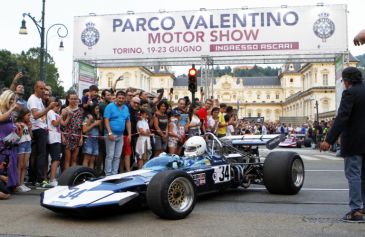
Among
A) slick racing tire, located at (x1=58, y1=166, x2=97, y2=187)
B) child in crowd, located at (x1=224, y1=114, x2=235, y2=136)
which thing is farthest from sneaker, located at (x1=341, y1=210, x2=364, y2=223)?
child in crowd, located at (x1=224, y1=114, x2=235, y2=136)

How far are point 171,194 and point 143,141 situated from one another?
4.44 m

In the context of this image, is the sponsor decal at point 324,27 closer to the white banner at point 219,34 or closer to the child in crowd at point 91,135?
the white banner at point 219,34

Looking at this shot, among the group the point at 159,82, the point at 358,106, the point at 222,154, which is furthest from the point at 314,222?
the point at 159,82

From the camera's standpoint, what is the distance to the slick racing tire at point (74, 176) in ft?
21.9

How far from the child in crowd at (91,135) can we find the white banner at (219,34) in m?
12.1

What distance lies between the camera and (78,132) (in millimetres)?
9461

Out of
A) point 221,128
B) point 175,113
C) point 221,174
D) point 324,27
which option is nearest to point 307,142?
point 324,27

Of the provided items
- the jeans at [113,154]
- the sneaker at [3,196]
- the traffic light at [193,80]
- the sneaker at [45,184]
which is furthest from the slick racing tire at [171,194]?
the traffic light at [193,80]

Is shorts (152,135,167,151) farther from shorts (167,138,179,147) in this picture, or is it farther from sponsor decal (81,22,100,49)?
sponsor decal (81,22,100,49)

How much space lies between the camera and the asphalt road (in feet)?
16.8

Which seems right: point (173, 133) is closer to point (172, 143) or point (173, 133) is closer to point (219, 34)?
point (172, 143)

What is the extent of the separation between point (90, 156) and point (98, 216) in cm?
367

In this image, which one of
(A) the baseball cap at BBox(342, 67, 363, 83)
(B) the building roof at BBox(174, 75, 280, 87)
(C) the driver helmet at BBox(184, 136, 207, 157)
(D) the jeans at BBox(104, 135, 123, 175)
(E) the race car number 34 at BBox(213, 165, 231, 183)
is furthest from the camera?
(B) the building roof at BBox(174, 75, 280, 87)

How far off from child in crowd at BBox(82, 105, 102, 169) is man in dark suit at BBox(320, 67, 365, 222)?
210 inches
